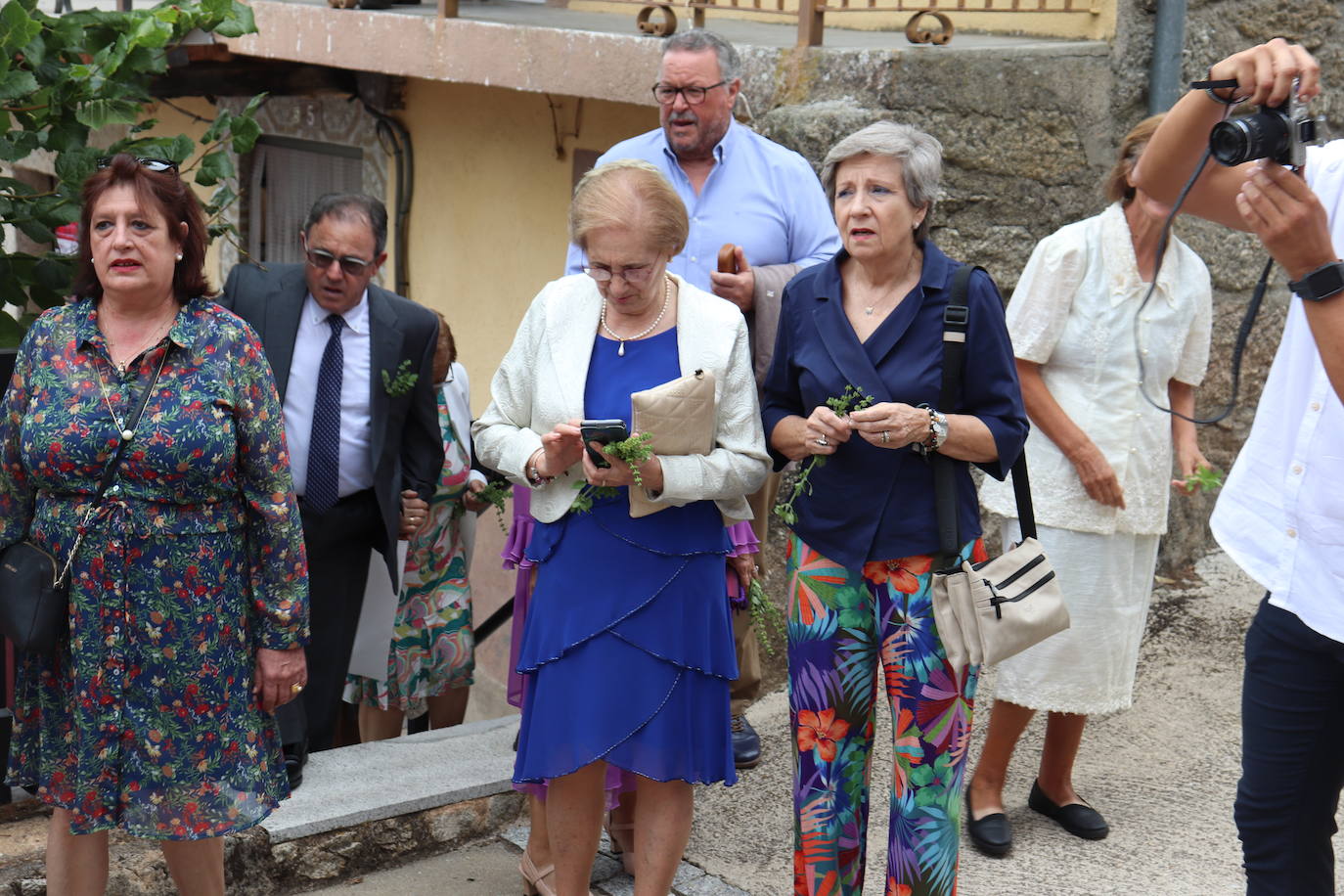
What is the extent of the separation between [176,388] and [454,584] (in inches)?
92.6

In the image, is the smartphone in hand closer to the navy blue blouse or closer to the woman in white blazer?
the woman in white blazer

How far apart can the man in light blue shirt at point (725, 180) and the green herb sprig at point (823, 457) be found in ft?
3.03

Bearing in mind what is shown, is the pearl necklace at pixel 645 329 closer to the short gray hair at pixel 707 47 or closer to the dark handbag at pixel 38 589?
the dark handbag at pixel 38 589

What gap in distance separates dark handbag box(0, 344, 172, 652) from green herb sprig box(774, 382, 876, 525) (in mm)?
1411

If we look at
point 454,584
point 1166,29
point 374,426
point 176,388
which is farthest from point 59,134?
point 1166,29

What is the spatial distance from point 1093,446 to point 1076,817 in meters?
1.08

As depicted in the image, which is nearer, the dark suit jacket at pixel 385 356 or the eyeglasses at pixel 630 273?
the eyeglasses at pixel 630 273

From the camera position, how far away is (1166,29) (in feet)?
19.3

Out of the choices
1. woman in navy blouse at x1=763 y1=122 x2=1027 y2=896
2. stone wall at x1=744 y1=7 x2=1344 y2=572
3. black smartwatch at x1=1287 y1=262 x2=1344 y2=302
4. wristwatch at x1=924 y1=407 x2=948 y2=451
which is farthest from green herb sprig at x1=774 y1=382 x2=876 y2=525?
stone wall at x1=744 y1=7 x2=1344 y2=572

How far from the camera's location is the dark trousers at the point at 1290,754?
262 cm

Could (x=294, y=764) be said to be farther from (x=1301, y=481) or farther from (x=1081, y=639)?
(x=1301, y=481)

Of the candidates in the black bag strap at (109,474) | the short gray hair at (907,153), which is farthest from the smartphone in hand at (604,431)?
the black bag strap at (109,474)

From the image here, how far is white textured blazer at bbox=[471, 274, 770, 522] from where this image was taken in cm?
340

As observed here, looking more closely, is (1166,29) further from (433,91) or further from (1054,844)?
(433,91)
